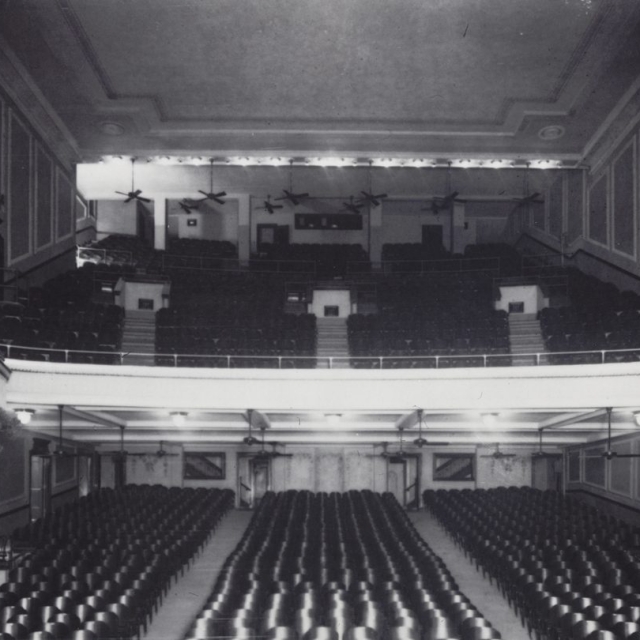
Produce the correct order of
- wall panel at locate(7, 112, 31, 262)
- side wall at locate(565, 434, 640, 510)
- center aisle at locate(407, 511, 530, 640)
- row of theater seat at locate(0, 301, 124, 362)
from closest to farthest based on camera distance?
1. center aisle at locate(407, 511, 530, 640)
2. row of theater seat at locate(0, 301, 124, 362)
3. wall panel at locate(7, 112, 31, 262)
4. side wall at locate(565, 434, 640, 510)

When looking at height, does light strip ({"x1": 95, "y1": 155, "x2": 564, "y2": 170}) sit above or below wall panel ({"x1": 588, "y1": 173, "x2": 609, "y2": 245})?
above

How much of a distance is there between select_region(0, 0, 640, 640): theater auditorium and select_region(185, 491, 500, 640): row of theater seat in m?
0.05

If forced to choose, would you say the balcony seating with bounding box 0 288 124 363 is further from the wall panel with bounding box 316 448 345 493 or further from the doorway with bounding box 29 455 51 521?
the wall panel with bounding box 316 448 345 493

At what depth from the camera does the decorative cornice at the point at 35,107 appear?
14.2 meters

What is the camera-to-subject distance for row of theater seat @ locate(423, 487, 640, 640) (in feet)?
25.3

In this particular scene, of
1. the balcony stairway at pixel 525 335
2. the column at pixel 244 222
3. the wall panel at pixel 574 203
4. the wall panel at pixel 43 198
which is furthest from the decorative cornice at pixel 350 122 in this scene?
the column at pixel 244 222

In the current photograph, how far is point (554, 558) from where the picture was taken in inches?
403

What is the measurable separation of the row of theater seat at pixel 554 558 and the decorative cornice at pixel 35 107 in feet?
40.7

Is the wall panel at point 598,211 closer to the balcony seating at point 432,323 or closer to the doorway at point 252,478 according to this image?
the balcony seating at point 432,323

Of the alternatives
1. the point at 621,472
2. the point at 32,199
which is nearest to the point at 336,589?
the point at 621,472

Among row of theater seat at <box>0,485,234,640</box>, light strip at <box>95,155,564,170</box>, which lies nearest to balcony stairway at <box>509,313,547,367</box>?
light strip at <box>95,155,564,170</box>

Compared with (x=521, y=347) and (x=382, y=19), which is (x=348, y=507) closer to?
(x=521, y=347)

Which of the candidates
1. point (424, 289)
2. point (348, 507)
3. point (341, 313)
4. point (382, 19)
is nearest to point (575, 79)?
point (382, 19)

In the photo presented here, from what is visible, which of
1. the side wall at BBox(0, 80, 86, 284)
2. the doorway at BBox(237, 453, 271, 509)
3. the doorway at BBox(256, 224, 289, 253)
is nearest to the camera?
the side wall at BBox(0, 80, 86, 284)
